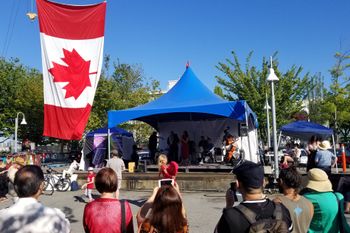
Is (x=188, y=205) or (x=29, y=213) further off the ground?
(x=29, y=213)

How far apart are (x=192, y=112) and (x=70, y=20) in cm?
812

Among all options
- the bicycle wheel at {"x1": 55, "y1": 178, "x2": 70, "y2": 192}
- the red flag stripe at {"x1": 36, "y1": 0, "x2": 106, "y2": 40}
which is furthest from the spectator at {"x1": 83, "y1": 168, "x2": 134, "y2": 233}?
the bicycle wheel at {"x1": 55, "y1": 178, "x2": 70, "y2": 192}

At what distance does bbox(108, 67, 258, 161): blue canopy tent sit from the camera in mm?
14195

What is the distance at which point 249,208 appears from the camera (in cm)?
276

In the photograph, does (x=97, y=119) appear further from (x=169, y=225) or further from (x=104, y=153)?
(x=169, y=225)

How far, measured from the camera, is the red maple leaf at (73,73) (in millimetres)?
7453

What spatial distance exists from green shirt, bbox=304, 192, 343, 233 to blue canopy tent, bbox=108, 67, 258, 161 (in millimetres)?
10021

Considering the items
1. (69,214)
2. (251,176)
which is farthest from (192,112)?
(251,176)

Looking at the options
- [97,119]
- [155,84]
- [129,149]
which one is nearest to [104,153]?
[129,149]

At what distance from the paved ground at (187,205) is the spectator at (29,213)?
5.15 meters

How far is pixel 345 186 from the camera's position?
16.0 ft

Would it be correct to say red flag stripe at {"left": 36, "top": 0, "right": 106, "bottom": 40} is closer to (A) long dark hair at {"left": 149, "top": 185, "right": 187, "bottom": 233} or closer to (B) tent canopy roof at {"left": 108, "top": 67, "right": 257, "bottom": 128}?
(A) long dark hair at {"left": 149, "top": 185, "right": 187, "bottom": 233}

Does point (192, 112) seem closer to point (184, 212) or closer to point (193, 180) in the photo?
point (193, 180)

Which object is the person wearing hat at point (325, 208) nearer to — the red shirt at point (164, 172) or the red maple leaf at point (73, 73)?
the red shirt at point (164, 172)
